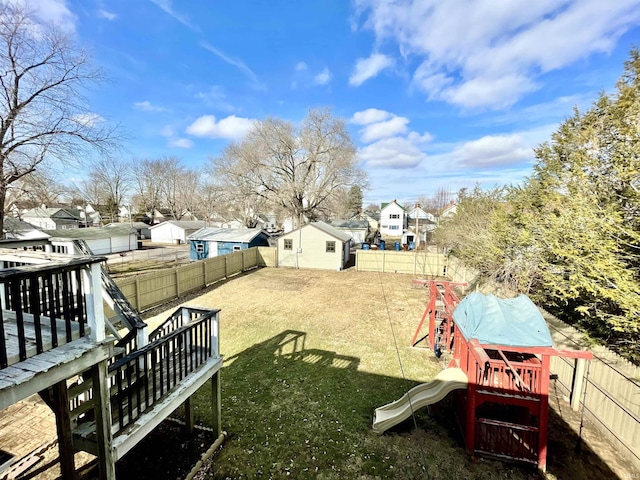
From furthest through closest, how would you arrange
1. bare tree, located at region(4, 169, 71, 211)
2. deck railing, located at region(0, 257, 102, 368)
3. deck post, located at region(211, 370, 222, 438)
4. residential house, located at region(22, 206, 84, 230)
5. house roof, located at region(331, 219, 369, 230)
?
1. residential house, located at region(22, 206, 84, 230)
2. house roof, located at region(331, 219, 369, 230)
3. bare tree, located at region(4, 169, 71, 211)
4. deck post, located at region(211, 370, 222, 438)
5. deck railing, located at region(0, 257, 102, 368)

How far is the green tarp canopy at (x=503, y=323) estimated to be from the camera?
16.1 ft

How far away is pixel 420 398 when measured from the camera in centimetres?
505

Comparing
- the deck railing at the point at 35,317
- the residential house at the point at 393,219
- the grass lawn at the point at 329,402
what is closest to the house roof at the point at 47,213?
the grass lawn at the point at 329,402

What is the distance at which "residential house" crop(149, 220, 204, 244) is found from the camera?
38.8m

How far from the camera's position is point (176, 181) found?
47.3 meters

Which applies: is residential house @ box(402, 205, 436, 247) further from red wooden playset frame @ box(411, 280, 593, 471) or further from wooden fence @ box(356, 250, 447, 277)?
red wooden playset frame @ box(411, 280, 593, 471)

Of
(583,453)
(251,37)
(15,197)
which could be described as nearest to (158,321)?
(15,197)

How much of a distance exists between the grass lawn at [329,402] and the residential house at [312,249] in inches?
308

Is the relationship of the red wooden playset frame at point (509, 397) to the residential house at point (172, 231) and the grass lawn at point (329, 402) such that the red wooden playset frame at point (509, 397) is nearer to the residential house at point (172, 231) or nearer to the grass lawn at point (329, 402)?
the grass lawn at point (329, 402)

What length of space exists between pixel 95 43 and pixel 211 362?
11847 millimetres

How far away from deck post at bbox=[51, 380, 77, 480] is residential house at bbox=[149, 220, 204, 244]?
37.3m

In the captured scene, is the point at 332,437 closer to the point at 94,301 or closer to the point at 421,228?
the point at 94,301

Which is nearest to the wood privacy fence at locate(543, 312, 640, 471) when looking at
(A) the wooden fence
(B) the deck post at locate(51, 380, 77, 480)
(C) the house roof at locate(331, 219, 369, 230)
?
(B) the deck post at locate(51, 380, 77, 480)

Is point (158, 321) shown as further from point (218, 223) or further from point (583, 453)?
point (218, 223)
